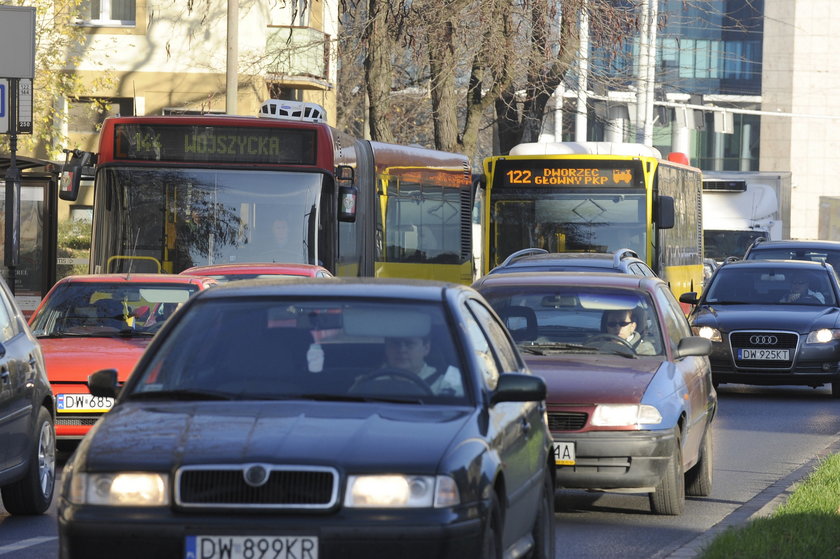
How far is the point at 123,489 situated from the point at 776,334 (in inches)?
597

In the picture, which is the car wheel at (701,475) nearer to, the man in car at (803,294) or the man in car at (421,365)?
the man in car at (421,365)

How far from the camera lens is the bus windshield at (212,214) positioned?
58.1 feet

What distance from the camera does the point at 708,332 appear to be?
20.5 meters

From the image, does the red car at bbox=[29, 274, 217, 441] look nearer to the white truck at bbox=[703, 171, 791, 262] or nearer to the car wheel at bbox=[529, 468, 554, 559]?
the car wheel at bbox=[529, 468, 554, 559]

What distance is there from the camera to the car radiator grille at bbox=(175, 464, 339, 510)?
5.78 metres

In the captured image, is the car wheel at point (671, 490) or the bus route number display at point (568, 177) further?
the bus route number display at point (568, 177)

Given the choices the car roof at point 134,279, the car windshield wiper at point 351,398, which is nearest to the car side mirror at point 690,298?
the car roof at point 134,279

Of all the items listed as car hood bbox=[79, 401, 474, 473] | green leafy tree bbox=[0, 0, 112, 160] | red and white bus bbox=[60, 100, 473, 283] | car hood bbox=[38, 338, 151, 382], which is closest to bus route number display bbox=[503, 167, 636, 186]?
red and white bus bbox=[60, 100, 473, 283]

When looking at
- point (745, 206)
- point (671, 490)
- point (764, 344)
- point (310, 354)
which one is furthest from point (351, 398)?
point (745, 206)

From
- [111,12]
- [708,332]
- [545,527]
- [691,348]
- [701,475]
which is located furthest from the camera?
[111,12]

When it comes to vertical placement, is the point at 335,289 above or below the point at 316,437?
above

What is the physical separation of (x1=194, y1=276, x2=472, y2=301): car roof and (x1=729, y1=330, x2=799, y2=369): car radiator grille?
1331 cm

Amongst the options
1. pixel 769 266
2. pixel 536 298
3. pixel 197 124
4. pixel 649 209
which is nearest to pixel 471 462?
pixel 536 298

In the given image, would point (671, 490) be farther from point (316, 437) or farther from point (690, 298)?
point (690, 298)
